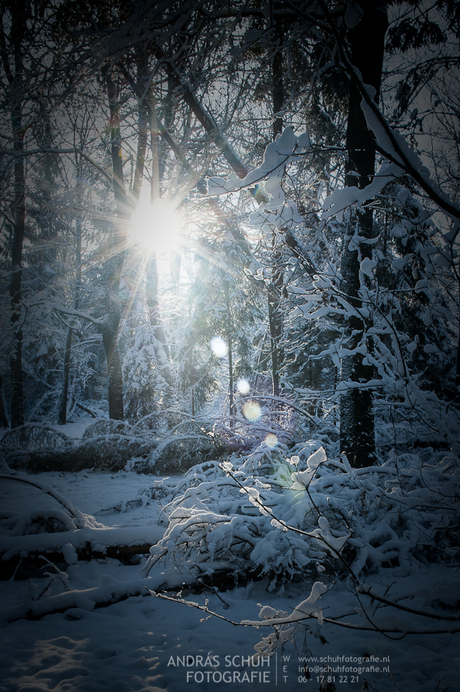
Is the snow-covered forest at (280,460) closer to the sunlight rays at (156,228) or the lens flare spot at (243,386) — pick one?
the sunlight rays at (156,228)

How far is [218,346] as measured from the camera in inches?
422

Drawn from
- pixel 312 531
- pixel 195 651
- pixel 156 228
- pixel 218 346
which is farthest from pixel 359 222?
pixel 156 228

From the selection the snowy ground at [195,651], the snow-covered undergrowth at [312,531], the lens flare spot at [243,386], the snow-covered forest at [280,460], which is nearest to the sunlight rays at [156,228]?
the snow-covered forest at [280,460]

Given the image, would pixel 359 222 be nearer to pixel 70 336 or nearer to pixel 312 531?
pixel 312 531

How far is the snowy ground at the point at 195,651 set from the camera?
1939 millimetres

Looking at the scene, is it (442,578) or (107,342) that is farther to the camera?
(107,342)

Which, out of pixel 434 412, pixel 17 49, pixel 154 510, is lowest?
pixel 154 510

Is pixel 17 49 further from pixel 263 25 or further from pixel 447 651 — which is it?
pixel 447 651

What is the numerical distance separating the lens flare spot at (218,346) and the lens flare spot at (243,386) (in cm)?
118

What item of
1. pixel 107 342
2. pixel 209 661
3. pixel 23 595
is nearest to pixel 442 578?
pixel 209 661

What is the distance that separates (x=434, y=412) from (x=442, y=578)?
2.31m

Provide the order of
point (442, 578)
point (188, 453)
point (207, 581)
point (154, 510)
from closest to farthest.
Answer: point (442, 578), point (207, 581), point (154, 510), point (188, 453)

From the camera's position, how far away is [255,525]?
10.6 ft

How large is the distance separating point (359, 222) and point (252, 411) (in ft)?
18.5
